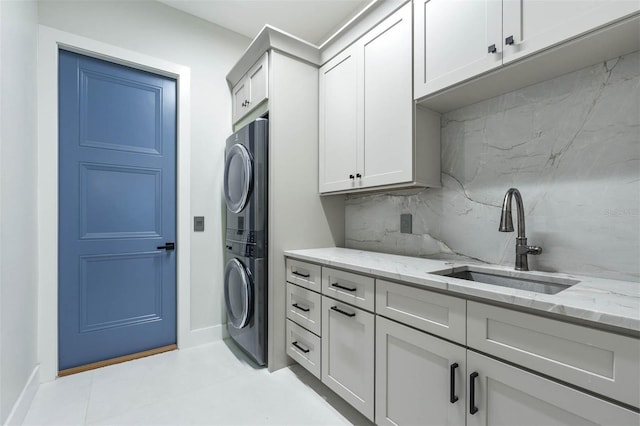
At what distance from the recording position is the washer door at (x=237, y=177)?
2143 millimetres

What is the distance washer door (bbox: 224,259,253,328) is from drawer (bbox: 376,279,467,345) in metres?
1.08

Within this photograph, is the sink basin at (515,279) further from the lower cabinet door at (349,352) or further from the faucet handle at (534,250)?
the lower cabinet door at (349,352)

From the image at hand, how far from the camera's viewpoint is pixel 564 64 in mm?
1229

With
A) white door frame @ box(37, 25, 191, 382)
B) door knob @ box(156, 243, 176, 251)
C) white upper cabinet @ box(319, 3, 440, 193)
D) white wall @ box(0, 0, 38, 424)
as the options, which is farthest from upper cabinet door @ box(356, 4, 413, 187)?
white door frame @ box(37, 25, 191, 382)

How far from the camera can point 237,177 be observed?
2299 mm

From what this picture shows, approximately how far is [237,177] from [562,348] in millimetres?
2071

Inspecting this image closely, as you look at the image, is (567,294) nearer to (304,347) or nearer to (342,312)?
(342,312)

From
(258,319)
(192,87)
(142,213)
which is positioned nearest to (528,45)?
(258,319)

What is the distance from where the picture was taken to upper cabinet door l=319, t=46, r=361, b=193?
1994 millimetres

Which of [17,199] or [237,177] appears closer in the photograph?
[17,199]

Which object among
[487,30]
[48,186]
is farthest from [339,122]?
[48,186]

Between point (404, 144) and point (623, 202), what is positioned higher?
point (404, 144)

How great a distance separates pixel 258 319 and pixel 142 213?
4.11 ft

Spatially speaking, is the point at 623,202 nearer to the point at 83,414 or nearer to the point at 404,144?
the point at 404,144
